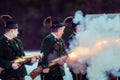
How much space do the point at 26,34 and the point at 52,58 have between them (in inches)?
13.5

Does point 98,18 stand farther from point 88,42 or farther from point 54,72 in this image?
point 54,72

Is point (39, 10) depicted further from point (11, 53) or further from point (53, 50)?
point (11, 53)

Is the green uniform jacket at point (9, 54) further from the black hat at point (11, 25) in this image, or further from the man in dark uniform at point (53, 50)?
the man in dark uniform at point (53, 50)

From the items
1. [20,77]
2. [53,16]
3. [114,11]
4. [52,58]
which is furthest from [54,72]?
[114,11]

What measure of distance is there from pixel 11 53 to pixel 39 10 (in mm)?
519

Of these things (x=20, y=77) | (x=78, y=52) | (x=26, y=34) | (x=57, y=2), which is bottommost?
(x=20, y=77)

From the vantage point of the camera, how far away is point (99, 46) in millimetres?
3025

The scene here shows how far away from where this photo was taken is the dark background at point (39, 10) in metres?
3.04

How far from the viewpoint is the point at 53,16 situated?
3.08 meters

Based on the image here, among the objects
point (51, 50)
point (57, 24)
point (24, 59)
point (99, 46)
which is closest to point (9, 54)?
point (24, 59)

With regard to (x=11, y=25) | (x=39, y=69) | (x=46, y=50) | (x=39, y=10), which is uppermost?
(x=39, y=10)

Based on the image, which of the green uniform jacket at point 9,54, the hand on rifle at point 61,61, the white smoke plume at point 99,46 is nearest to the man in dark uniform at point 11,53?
the green uniform jacket at point 9,54

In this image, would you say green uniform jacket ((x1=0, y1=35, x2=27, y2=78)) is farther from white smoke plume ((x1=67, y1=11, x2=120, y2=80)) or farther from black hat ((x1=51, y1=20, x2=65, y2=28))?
white smoke plume ((x1=67, y1=11, x2=120, y2=80))

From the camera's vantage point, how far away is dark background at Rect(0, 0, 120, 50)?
304cm
